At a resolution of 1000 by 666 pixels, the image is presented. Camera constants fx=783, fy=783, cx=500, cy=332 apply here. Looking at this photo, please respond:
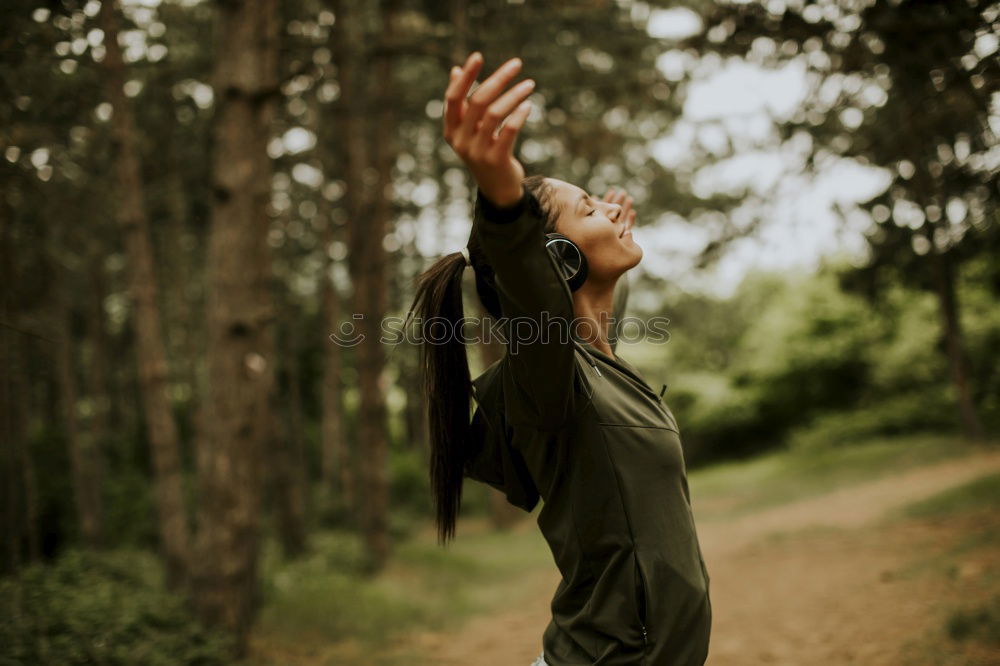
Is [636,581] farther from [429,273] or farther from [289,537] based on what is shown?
[289,537]

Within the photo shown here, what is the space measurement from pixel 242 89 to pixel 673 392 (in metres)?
22.9

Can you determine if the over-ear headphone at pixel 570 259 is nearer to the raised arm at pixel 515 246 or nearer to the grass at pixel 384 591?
the raised arm at pixel 515 246

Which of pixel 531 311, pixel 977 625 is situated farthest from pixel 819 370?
pixel 531 311

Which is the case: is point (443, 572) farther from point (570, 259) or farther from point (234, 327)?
point (570, 259)

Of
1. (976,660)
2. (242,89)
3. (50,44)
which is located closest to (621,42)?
(242,89)

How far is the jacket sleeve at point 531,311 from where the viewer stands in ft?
5.17

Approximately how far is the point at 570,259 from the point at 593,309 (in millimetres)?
259

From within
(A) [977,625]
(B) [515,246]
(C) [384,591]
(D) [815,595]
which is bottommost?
(D) [815,595]

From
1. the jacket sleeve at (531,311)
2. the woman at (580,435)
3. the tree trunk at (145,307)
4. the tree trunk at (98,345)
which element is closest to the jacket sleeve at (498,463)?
the woman at (580,435)

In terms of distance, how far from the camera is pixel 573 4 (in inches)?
440

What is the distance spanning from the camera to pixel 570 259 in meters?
2.11

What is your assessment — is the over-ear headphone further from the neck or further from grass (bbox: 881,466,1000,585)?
grass (bbox: 881,466,1000,585)

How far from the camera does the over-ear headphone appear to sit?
6.82 feet

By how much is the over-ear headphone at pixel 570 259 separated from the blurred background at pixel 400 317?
67 centimetres
